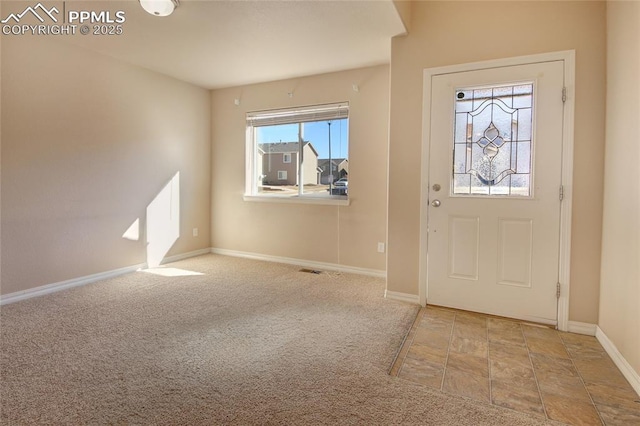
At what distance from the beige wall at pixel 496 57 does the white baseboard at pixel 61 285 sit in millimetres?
3069

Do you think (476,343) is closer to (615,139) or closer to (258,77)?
(615,139)

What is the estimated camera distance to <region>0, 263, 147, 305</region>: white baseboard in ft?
9.62

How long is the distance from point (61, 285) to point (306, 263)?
2.63 metres

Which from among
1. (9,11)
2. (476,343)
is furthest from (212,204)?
(476,343)

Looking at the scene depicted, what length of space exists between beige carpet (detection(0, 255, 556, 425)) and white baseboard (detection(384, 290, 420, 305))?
85 millimetres

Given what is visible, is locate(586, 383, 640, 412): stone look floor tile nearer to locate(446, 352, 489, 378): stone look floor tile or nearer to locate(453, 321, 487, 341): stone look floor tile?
locate(446, 352, 489, 378): stone look floor tile

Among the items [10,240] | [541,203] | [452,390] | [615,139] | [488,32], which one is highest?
[488,32]

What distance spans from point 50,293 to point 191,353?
2094mm

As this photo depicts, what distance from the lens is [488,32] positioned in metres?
2.66

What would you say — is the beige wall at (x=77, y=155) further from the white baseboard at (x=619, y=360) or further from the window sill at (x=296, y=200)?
the white baseboard at (x=619, y=360)

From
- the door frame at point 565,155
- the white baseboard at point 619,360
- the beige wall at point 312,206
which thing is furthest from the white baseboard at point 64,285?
the white baseboard at point 619,360

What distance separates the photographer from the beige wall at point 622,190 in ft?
6.14

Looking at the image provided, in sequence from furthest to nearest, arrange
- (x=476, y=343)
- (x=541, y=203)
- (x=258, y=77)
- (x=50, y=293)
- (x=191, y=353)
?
1. (x=258, y=77)
2. (x=50, y=293)
3. (x=541, y=203)
4. (x=476, y=343)
5. (x=191, y=353)

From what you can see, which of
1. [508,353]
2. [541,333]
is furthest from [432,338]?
[541,333]
